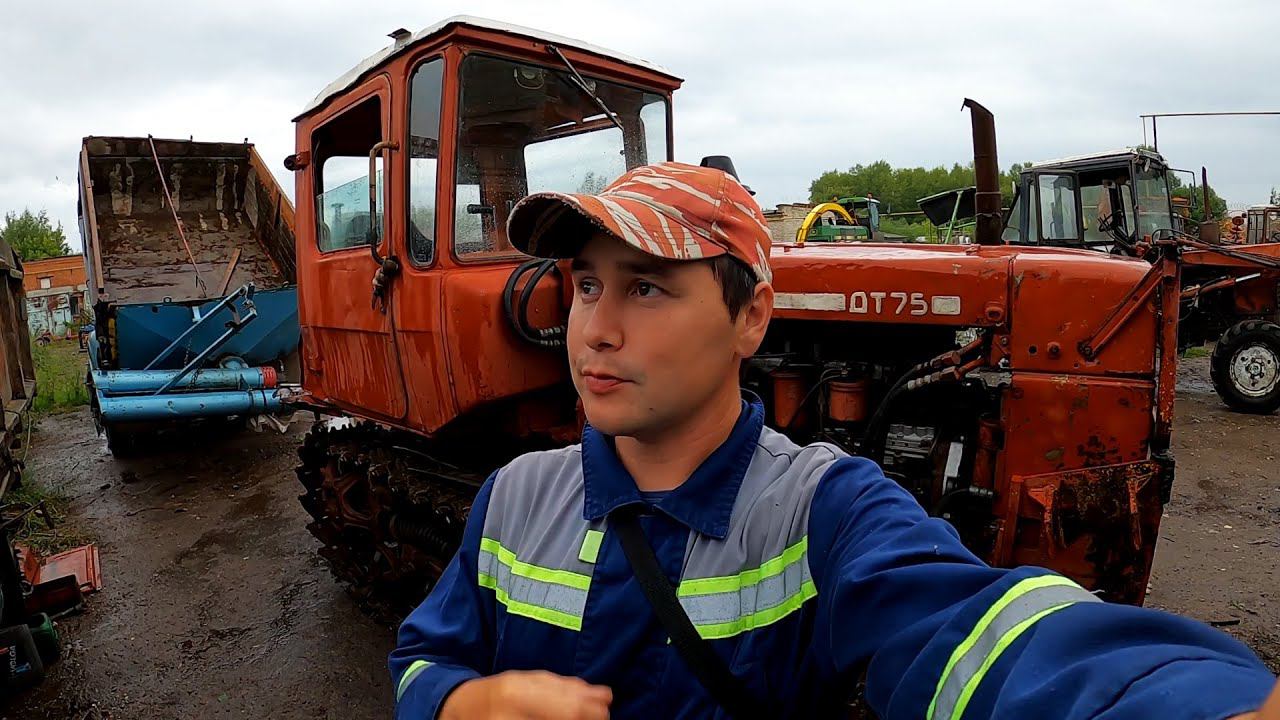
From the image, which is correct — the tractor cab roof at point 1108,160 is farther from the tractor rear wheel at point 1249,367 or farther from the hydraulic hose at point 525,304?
the hydraulic hose at point 525,304

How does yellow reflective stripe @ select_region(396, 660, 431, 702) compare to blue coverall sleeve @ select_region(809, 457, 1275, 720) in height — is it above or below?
below

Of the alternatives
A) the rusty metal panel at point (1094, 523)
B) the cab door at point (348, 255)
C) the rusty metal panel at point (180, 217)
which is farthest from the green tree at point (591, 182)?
the rusty metal panel at point (180, 217)

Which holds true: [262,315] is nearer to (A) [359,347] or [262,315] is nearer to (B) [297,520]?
(B) [297,520]

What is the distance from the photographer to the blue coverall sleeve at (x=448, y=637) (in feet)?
3.74

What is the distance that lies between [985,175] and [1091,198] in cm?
773

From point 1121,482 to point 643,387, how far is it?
241cm

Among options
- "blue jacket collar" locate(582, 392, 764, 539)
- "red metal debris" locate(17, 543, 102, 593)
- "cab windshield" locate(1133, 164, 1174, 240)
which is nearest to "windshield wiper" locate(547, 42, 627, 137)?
"blue jacket collar" locate(582, 392, 764, 539)

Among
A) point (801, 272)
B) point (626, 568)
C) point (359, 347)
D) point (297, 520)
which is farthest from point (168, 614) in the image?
point (626, 568)

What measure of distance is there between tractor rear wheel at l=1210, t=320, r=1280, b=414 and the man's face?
9.69 meters

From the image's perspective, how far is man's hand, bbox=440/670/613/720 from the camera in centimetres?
97

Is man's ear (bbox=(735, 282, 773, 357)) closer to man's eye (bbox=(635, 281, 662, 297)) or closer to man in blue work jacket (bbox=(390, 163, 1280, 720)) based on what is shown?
man in blue work jacket (bbox=(390, 163, 1280, 720))

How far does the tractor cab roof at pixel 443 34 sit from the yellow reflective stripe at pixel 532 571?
250 cm

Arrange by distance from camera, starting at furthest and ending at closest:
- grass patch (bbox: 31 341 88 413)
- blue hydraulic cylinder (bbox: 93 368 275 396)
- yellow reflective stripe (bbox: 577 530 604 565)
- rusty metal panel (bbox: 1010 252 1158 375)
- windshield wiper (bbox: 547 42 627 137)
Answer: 1. grass patch (bbox: 31 341 88 413)
2. blue hydraulic cylinder (bbox: 93 368 275 396)
3. windshield wiper (bbox: 547 42 627 137)
4. rusty metal panel (bbox: 1010 252 1158 375)
5. yellow reflective stripe (bbox: 577 530 604 565)

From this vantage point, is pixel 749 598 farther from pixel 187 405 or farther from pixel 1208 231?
pixel 1208 231
